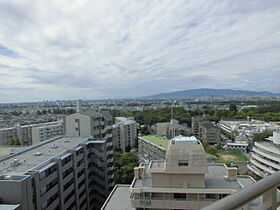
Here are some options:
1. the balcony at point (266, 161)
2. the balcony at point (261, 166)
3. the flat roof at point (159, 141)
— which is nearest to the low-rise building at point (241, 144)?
the balcony at point (261, 166)

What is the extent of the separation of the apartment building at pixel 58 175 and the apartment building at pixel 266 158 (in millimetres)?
8564

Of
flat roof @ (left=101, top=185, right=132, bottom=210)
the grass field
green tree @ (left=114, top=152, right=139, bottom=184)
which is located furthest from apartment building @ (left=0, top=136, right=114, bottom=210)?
the grass field

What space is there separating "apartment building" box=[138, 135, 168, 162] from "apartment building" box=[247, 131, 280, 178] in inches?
215

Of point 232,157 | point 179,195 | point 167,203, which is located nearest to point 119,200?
point 167,203

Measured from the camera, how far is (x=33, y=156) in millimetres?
6945

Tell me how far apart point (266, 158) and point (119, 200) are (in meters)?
9.97

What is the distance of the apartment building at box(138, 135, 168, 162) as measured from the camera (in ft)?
43.4

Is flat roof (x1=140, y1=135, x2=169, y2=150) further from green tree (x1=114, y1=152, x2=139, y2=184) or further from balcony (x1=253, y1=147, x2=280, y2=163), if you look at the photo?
balcony (x1=253, y1=147, x2=280, y2=163)

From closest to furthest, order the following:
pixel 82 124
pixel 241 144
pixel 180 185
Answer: pixel 180 185 < pixel 82 124 < pixel 241 144

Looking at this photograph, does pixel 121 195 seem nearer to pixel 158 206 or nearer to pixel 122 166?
pixel 158 206

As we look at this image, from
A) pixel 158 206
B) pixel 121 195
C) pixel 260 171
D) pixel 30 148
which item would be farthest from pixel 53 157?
pixel 260 171

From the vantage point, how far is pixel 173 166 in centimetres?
495

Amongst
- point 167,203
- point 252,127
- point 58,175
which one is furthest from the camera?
point 252,127

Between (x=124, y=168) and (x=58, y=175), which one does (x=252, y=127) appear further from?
(x=58, y=175)
